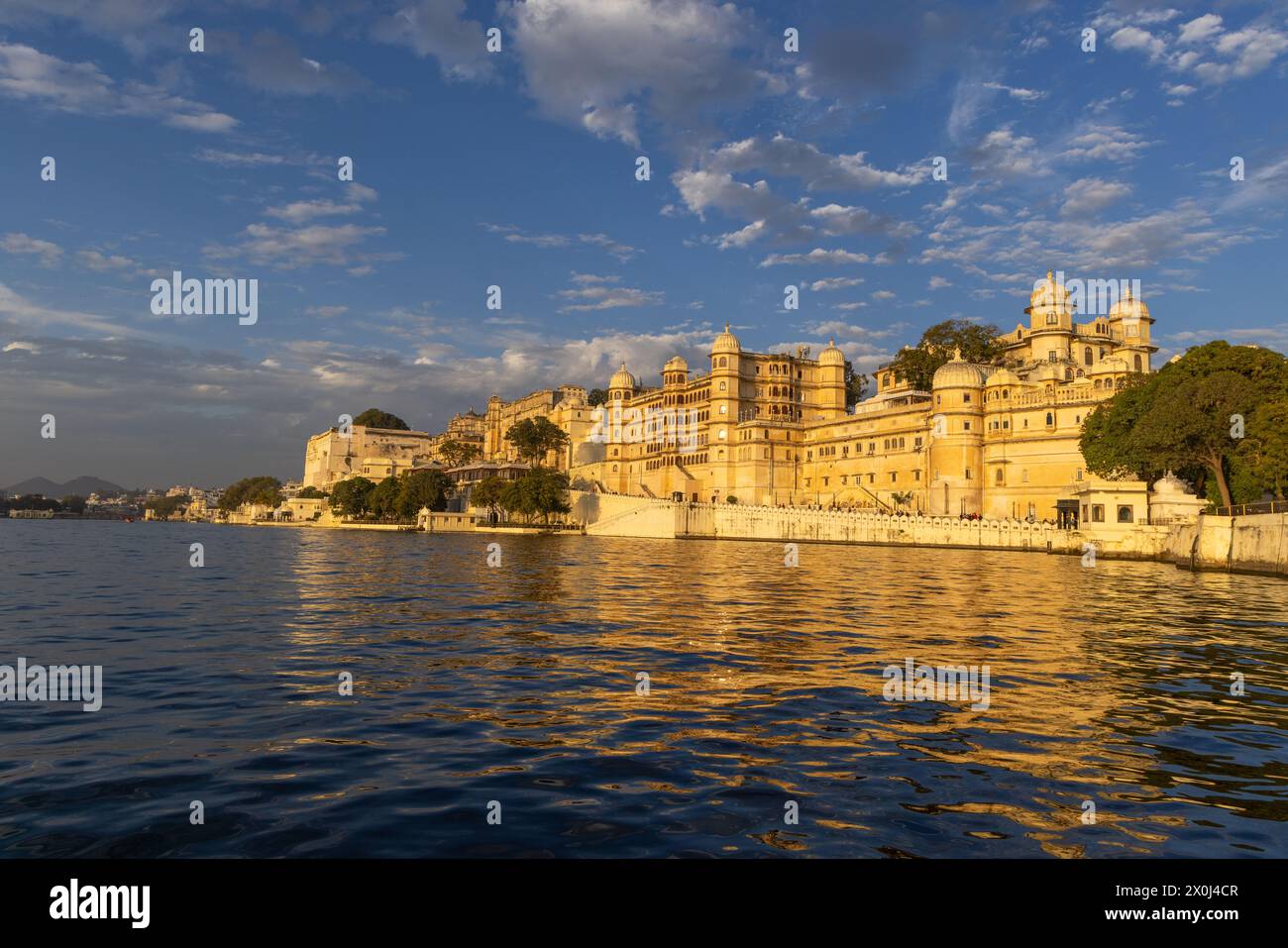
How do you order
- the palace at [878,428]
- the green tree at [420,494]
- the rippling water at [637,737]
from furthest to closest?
1. the green tree at [420,494]
2. the palace at [878,428]
3. the rippling water at [637,737]

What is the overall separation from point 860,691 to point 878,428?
8760 centimetres

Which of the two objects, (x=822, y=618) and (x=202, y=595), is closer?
(x=822, y=618)

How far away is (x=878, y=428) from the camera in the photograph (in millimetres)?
96562

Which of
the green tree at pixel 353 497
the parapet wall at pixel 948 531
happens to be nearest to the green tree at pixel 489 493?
the parapet wall at pixel 948 531

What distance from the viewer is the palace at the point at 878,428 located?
270 feet

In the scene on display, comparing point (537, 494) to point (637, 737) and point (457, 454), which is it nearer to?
point (457, 454)

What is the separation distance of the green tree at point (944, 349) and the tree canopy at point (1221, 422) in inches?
1591

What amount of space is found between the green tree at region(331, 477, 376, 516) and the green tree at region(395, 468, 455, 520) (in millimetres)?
12004

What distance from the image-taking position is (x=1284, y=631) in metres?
20.5

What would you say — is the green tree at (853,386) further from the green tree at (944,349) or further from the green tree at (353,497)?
the green tree at (353,497)

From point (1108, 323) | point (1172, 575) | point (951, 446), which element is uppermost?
point (1108, 323)
